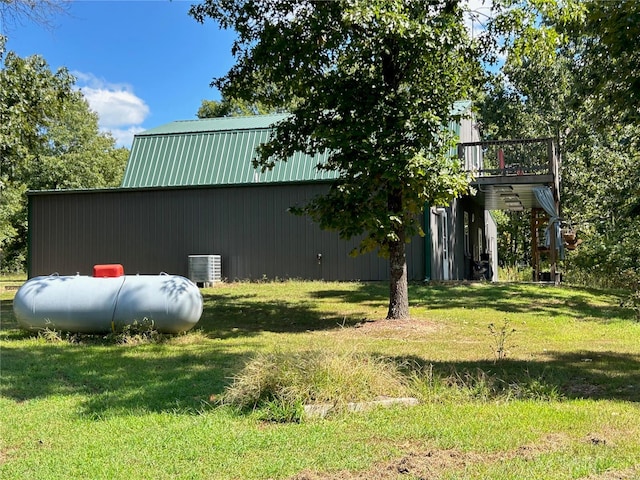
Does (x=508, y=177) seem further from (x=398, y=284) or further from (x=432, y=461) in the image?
(x=432, y=461)

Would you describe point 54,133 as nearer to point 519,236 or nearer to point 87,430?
point 519,236

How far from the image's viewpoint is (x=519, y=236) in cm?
3188

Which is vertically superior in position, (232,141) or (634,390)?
(232,141)

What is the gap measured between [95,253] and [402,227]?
1242cm

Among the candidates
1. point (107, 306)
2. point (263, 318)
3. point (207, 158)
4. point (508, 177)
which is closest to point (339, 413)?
point (107, 306)

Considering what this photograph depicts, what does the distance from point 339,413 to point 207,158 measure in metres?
15.7

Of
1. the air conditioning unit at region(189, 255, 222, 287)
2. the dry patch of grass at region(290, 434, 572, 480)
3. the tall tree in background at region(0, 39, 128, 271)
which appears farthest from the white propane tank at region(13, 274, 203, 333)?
the air conditioning unit at region(189, 255, 222, 287)

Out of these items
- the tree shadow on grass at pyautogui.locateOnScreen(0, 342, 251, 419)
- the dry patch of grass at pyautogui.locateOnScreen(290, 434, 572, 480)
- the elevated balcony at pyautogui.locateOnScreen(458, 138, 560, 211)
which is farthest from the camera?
the elevated balcony at pyautogui.locateOnScreen(458, 138, 560, 211)

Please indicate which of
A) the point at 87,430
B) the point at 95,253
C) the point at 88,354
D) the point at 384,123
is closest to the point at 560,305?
the point at 384,123

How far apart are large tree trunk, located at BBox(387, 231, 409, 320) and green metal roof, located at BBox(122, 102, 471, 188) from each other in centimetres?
765

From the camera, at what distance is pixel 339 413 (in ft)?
15.7

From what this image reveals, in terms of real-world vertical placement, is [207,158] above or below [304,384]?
above

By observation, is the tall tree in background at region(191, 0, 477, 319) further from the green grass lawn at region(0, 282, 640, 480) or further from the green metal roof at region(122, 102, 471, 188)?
the green metal roof at region(122, 102, 471, 188)

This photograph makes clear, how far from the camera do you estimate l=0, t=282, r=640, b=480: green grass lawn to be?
12.1 ft
